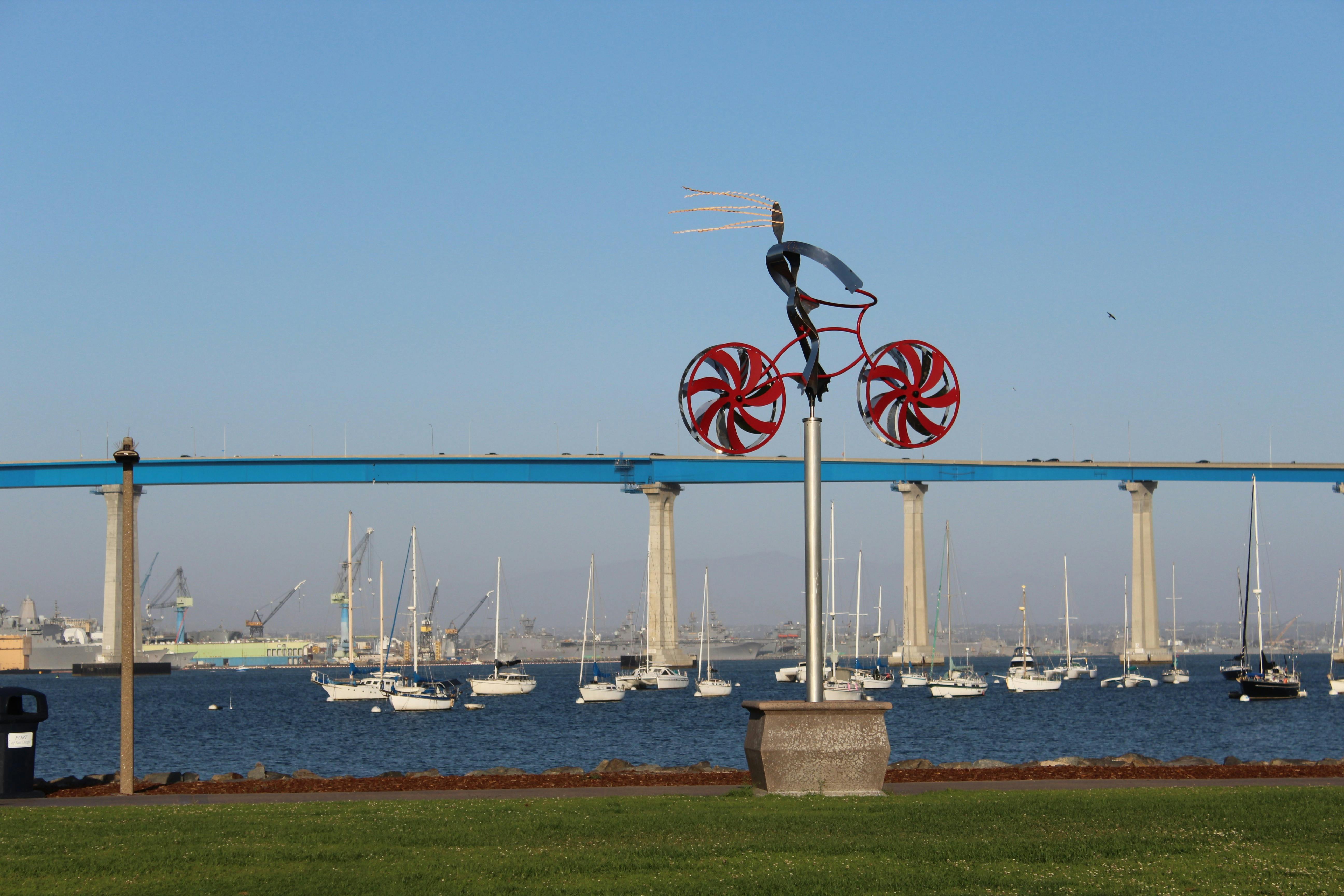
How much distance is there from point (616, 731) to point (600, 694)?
3486 centimetres

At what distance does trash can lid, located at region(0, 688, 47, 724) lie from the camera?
23.5 metres

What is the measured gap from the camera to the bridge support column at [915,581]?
129m

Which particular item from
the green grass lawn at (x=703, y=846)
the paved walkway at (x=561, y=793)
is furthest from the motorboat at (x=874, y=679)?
the green grass lawn at (x=703, y=846)

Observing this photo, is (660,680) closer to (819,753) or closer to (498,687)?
(498,687)

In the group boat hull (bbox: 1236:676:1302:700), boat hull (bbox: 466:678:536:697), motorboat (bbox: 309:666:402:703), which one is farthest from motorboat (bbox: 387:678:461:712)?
boat hull (bbox: 1236:676:1302:700)

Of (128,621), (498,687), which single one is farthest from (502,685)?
(128,621)

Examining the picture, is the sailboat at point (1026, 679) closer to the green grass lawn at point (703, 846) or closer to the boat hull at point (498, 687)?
the boat hull at point (498, 687)

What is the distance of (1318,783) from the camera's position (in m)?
23.1

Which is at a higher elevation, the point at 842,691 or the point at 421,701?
the point at 842,691

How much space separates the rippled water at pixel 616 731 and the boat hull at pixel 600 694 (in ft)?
4.50

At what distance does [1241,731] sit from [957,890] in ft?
185

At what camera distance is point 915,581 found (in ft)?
437

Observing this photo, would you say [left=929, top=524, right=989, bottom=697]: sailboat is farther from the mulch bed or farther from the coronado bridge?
the mulch bed

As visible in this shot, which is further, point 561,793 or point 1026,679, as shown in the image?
point 1026,679
